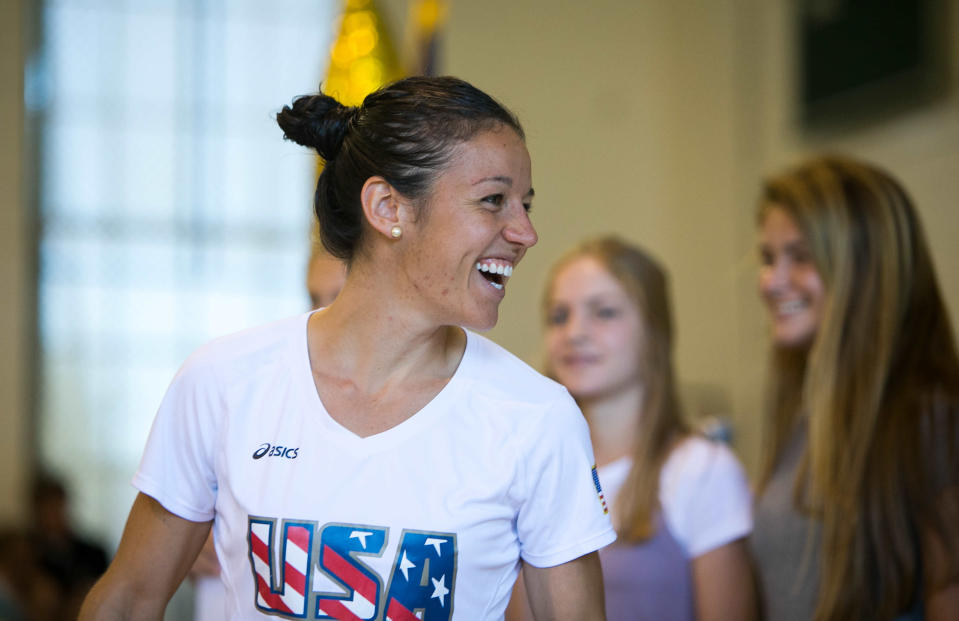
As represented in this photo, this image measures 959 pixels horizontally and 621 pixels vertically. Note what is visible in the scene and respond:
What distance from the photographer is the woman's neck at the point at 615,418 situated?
7.89ft

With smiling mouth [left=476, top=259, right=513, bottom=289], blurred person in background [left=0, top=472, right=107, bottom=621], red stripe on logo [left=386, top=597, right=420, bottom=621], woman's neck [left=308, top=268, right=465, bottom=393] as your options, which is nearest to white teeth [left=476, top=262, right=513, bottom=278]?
smiling mouth [left=476, top=259, right=513, bottom=289]

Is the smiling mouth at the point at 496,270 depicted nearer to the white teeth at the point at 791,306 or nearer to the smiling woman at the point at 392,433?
the smiling woman at the point at 392,433

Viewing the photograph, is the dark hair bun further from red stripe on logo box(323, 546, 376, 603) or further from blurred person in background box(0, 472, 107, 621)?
blurred person in background box(0, 472, 107, 621)

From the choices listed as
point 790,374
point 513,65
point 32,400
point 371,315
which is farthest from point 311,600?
point 32,400

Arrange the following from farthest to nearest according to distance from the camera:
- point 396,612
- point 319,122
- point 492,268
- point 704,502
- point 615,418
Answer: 1. point 615,418
2. point 704,502
3. point 319,122
4. point 492,268
5. point 396,612

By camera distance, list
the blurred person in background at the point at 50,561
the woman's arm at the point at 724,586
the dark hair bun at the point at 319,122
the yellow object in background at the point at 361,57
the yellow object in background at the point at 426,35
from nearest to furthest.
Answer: the dark hair bun at the point at 319,122 < the woman's arm at the point at 724,586 < the yellow object in background at the point at 361,57 < the yellow object in background at the point at 426,35 < the blurred person in background at the point at 50,561

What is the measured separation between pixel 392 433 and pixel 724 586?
103cm

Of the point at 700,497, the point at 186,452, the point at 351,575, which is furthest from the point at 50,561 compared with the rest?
the point at 351,575

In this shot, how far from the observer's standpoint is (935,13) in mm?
3885

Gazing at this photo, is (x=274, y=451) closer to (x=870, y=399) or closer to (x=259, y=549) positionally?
(x=259, y=549)

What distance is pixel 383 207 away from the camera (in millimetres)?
1552

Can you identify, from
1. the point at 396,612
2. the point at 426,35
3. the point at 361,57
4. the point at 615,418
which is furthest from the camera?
the point at 426,35

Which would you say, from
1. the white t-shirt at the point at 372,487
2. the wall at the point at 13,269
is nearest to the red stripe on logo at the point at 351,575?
the white t-shirt at the point at 372,487

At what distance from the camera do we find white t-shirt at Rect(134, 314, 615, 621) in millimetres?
1408
